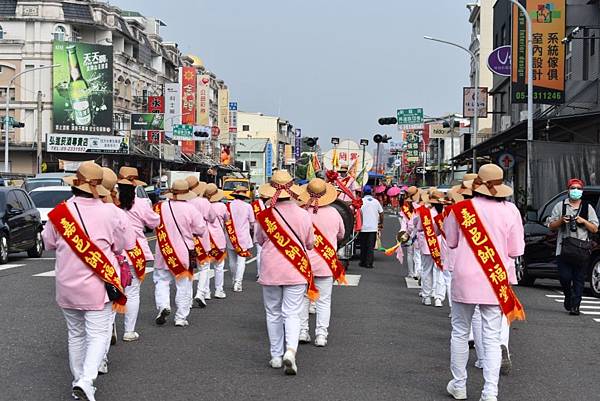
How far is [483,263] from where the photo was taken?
673 centimetres

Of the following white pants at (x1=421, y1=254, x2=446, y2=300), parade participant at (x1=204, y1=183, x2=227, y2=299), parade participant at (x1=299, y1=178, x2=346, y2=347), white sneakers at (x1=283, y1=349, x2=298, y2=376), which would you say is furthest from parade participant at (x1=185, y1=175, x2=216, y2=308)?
white sneakers at (x1=283, y1=349, x2=298, y2=376)

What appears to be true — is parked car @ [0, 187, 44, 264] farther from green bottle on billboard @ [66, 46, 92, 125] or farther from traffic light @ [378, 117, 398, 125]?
green bottle on billboard @ [66, 46, 92, 125]

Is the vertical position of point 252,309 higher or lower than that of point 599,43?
lower

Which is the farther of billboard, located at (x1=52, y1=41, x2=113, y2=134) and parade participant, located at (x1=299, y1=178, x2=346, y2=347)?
billboard, located at (x1=52, y1=41, x2=113, y2=134)

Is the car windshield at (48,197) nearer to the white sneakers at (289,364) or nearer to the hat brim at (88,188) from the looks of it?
the white sneakers at (289,364)

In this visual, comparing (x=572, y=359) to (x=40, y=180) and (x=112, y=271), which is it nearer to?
(x=112, y=271)

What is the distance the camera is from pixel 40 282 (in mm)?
15055

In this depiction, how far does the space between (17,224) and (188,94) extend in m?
62.5

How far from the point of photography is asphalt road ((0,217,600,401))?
278 inches

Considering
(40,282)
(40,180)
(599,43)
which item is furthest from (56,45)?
(40,282)

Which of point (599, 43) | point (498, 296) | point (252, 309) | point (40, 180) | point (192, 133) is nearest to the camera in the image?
point (498, 296)

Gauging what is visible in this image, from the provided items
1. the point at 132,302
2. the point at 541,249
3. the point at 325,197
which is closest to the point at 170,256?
the point at 132,302

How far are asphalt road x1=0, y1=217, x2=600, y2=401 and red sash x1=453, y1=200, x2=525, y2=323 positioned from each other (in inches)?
31.6

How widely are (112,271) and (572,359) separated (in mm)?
4662
